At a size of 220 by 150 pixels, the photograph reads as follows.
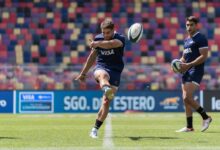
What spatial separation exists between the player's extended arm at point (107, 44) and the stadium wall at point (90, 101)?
12.7m

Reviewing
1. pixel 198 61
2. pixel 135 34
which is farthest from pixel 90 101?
pixel 198 61

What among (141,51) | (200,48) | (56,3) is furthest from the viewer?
(56,3)

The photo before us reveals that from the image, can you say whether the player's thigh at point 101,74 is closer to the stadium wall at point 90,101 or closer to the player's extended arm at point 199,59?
the player's extended arm at point 199,59

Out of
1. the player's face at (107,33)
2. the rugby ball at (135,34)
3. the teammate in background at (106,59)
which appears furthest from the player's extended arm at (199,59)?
the player's face at (107,33)

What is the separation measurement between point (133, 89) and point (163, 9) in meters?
6.44

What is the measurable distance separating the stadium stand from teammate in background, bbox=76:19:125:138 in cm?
1512

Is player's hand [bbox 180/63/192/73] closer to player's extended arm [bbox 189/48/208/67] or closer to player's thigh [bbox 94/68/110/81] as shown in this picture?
player's extended arm [bbox 189/48/208/67]

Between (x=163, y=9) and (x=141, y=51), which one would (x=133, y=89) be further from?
(x=163, y=9)

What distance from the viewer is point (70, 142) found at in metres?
8.45

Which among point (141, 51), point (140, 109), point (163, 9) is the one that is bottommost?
point (140, 109)

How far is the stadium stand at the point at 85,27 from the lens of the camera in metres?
26.3

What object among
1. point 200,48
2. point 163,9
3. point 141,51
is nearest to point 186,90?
point 200,48

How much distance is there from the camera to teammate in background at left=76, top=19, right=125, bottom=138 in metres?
9.55

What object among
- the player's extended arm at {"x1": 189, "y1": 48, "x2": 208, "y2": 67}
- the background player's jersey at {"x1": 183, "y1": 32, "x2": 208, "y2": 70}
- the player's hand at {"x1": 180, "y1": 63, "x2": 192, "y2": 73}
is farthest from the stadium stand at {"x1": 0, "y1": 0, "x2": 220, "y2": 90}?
the player's extended arm at {"x1": 189, "y1": 48, "x2": 208, "y2": 67}
